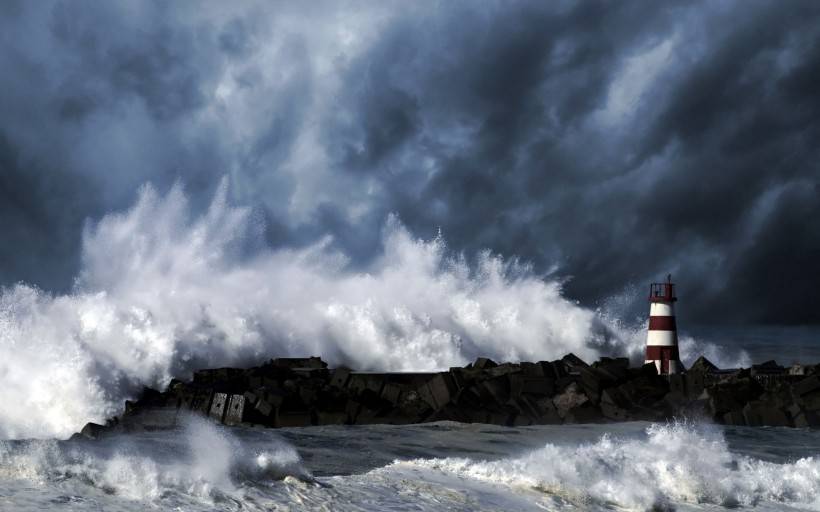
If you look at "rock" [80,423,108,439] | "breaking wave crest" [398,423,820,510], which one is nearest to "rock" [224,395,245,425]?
"rock" [80,423,108,439]

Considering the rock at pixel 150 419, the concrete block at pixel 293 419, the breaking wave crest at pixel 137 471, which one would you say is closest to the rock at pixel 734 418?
the concrete block at pixel 293 419

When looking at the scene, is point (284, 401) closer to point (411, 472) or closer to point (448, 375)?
point (448, 375)

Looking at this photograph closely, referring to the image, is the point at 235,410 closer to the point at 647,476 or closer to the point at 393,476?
the point at 393,476

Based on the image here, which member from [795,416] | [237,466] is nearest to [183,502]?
[237,466]

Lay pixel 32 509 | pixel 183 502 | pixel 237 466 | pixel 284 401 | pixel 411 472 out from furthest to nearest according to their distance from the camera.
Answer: pixel 284 401 → pixel 411 472 → pixel 237 466 → pixel 183 502 → pixel 32 509

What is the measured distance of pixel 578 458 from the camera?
23.2 feet

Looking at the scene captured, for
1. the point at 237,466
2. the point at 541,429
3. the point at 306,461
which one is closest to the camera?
the point at 237,466

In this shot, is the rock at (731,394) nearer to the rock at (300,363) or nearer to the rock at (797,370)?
the rock at (797,370)

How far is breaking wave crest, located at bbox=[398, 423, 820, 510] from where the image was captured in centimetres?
661

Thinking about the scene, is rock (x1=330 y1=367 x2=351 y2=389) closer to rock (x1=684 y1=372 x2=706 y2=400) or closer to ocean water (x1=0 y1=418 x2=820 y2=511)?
ocean water (x1=0 y1=418 x2=820 y2=511)

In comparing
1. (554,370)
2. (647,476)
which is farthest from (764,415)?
(647,476)

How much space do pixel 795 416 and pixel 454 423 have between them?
16.8 feet

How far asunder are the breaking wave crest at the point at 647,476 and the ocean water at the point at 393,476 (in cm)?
1

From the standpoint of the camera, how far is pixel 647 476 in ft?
23.3
